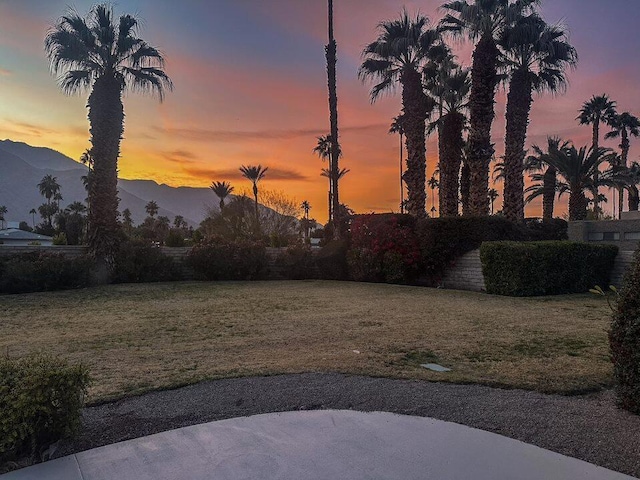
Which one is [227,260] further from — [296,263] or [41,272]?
[41,272]

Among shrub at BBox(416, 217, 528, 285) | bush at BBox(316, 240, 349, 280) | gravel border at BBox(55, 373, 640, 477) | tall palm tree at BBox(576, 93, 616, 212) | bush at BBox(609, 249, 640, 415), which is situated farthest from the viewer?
→ tall palm tree at BBox(576, 93, 616, 212)

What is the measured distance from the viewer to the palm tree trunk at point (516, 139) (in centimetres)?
2233

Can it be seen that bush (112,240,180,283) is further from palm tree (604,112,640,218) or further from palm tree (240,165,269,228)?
palm tree (604,112,640,218)

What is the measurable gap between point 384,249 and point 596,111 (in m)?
30.9

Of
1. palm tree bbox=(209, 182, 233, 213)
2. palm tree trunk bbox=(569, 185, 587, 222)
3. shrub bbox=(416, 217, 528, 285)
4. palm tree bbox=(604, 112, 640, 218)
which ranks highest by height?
palm tree bbox=(604, 112, 640, 218)

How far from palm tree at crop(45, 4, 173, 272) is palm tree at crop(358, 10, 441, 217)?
12.0 meters

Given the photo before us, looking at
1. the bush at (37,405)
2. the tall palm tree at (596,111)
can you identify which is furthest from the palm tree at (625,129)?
the bush at (37,405)

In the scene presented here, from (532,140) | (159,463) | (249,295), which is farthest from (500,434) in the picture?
(532,140)

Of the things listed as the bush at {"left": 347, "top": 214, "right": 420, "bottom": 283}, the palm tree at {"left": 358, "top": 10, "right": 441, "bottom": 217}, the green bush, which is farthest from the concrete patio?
the palm tree at {"left": 358, "top": 10, "right": 441, "bottom": 217}

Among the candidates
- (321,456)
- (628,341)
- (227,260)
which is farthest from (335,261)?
(321,456)

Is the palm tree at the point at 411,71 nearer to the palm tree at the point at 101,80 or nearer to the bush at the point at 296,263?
the bush at the point at 296,263

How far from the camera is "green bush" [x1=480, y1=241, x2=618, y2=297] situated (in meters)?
14.3

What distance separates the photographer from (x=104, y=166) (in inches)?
764

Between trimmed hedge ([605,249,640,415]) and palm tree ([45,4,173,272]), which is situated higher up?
palm tree ([45,4,173,272])
